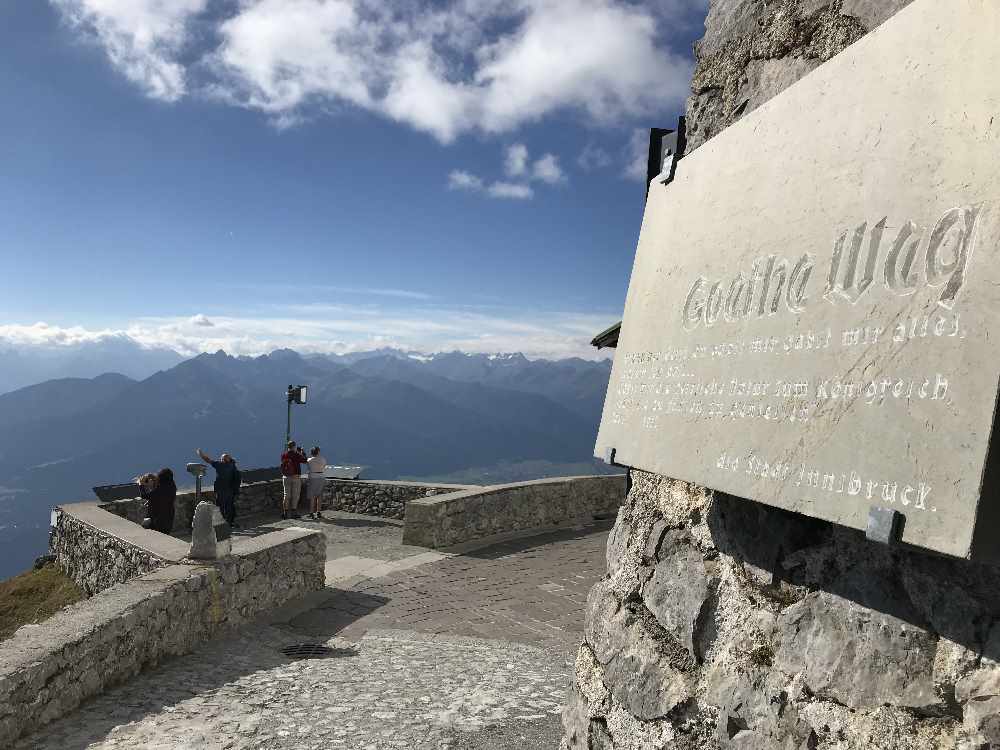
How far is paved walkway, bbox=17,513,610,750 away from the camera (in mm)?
4855

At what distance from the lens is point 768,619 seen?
6.62ft

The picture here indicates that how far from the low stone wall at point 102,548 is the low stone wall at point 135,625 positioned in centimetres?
75

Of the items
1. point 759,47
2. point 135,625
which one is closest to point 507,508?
point 135,625

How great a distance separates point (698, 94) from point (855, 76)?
1.14 m

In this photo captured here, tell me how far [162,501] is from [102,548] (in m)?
2.65

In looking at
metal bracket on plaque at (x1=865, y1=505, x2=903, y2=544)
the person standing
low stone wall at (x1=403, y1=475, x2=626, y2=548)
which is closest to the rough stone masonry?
metal bracket on plaque at (x1=865, y1=505, x2=903, y2=544)

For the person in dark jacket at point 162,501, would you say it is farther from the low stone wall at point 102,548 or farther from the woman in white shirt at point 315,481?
the woman in white shirt at point 315,481

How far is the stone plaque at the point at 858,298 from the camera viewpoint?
1.37 metres

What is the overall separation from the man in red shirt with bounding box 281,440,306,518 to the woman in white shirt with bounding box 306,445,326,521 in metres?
0.41

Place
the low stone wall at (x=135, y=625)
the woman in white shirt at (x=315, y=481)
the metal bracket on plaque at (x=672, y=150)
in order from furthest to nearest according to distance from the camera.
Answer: the woman in white shirt at (x=315, y=481), the low stone wall at (x=135, y=625), the metal bracket on plaque at (x=672, y=150)

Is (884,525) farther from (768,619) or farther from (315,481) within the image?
(315,481)

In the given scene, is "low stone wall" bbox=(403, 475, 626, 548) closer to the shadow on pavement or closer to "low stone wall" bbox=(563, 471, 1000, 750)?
the shadow on pavement

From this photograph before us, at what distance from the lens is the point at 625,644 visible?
2637 millimetres

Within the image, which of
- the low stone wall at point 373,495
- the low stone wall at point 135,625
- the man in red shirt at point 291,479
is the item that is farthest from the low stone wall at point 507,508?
the man in red shirt at point 291,479
